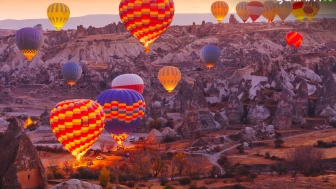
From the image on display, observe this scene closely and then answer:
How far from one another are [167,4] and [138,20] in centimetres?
204

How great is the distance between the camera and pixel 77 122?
26766 millimetres

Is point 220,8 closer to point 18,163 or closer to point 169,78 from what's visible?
point 169,78

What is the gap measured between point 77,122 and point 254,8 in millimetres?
70479

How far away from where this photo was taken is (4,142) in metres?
18.5

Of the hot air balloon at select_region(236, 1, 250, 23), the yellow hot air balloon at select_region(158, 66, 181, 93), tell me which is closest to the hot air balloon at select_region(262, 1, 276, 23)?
the hot air balloon at select_region(236, 1, 250, 23)

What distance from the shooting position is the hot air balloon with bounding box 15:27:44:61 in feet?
219

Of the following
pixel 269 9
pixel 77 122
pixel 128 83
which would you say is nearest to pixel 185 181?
pixel 77 122

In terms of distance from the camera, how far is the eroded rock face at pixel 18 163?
1781 centimetres

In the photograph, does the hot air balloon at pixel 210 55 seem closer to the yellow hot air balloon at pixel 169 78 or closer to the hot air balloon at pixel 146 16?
the yellow hot air balloon at pixel 169 78

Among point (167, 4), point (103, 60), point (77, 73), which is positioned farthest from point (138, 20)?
point (103, 60)

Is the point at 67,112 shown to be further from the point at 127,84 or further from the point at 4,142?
the point at 127,84

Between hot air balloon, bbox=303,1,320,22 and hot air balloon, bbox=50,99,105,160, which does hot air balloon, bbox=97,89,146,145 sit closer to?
hot air balloon, bbox=50,99,105,160

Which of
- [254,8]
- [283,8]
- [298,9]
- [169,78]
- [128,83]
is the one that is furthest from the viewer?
[283,8]

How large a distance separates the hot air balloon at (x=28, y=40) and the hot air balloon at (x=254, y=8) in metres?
37.7
